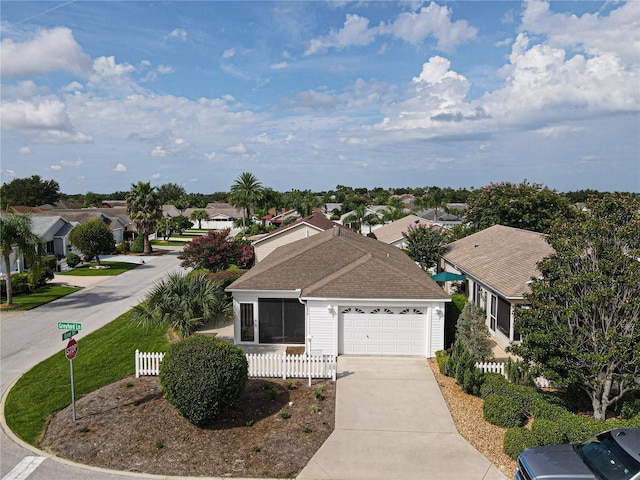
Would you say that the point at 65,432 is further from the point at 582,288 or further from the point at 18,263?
the point at 18,263

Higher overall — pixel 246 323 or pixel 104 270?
pixel 246 323

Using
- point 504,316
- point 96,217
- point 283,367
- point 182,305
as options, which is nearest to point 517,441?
point 283,367

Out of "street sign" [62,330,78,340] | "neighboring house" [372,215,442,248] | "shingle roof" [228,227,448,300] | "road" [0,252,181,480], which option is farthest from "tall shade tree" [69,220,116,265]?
"street sign" [62,330,78,340]

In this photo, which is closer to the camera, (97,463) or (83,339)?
(97,463)

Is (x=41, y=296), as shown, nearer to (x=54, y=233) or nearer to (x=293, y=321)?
(x=54, y=233)

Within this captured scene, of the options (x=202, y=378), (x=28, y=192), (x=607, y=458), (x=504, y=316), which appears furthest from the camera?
(x=28, y=192)

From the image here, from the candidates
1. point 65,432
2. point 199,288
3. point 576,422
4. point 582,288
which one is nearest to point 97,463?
point 65,432

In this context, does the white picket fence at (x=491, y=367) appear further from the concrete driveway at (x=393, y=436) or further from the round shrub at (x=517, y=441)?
the round shrub at (x=517, y=441)
